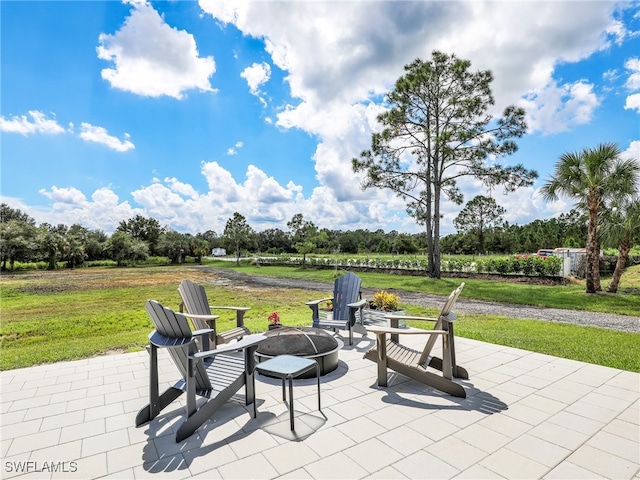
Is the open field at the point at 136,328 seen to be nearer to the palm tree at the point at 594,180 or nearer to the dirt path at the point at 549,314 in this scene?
the dirt path at the point at 549,314

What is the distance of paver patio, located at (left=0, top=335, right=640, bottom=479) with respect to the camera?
78.0 inches

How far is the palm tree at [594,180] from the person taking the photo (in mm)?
10414

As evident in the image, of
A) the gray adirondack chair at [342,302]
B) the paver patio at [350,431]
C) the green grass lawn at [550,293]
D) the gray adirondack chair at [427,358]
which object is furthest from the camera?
the green grass lawn at [550,293]

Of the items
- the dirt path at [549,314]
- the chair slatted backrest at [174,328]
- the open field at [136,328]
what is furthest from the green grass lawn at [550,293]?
the chair slatted backrest at [174,328]

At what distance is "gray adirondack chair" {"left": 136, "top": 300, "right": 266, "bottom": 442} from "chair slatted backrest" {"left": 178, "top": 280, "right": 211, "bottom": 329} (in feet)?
3.28

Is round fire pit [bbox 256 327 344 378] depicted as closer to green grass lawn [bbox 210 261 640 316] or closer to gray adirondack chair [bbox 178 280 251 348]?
gray adirondack chair [bbox 178 280 251 348]

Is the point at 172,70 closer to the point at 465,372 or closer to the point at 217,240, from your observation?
the point at 465,372

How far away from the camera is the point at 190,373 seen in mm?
2328

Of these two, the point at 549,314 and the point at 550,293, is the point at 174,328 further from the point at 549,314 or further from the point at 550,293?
the point at 550,293

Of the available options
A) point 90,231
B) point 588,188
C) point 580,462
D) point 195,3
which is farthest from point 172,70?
point 90,231

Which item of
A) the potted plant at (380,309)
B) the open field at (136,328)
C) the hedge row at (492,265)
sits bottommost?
the open field at (136,328)

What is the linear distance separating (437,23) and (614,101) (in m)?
4.93

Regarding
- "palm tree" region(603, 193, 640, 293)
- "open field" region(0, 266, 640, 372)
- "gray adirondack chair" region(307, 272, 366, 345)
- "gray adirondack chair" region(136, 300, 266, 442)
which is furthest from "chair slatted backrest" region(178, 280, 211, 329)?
"palm tree" region(603, 193, 640, 293)

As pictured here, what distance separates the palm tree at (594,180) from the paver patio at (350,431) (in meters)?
9.41
